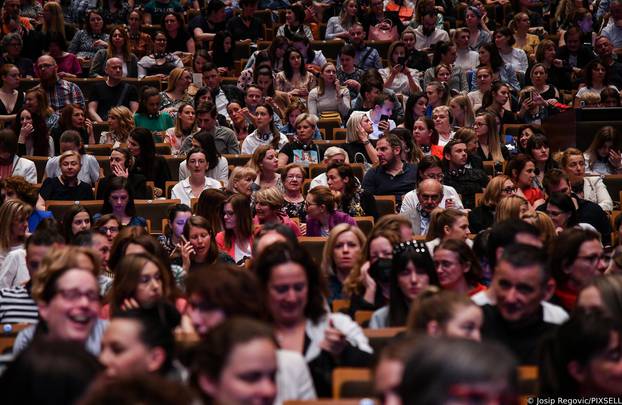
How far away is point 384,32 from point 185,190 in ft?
16.0

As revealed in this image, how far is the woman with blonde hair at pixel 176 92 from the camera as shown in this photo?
34.9 feet

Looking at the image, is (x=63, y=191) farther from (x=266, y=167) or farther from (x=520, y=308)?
(x=520, y=308)

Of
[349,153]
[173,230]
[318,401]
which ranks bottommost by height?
[318,401]

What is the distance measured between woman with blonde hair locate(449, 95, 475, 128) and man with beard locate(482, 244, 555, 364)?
19.8 feet

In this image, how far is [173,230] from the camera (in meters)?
7.39

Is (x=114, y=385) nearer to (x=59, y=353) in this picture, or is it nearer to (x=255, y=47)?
(x=59, y=353)

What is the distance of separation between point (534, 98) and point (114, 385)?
8.70 metres

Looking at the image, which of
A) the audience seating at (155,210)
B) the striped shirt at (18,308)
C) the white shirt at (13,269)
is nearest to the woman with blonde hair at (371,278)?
the striped shirt at (18,308)

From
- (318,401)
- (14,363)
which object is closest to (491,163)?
(318,401)

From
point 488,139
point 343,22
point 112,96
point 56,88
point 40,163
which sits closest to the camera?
point 40,163

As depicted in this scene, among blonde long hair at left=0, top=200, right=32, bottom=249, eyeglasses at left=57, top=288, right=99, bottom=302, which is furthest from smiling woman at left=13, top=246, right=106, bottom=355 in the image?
blonde long hair at left=0, top=200, right=32, bottom=249

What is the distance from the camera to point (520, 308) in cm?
444

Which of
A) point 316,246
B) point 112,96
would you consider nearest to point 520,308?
point 316,246

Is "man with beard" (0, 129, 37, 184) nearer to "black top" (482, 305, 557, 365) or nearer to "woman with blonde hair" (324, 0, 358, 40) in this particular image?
"woman with blonde hair" (324, 0, 358, 40)
